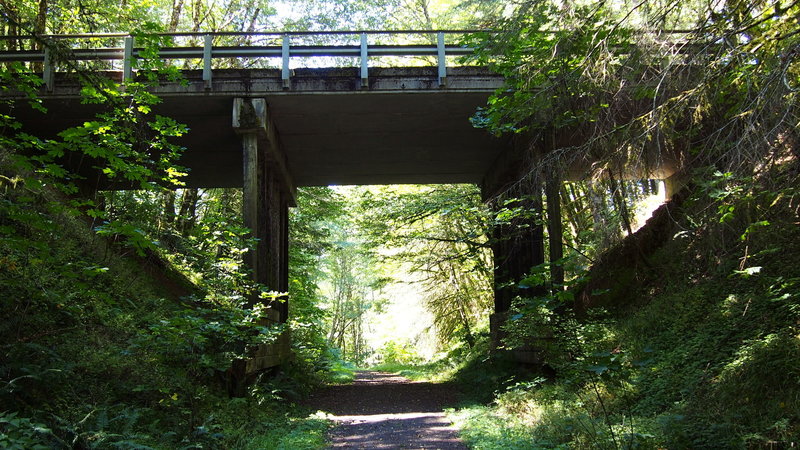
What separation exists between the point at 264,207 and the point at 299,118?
2.13 m

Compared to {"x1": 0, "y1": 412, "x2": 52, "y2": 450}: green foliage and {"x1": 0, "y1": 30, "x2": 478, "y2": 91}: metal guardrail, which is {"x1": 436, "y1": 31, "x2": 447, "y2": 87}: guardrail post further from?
{"x1": 0, "y1": 412, "x2": 52, "y2": 450}: green foliage

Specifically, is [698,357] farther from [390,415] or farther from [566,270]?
[390,415]

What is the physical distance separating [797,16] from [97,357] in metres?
7.84

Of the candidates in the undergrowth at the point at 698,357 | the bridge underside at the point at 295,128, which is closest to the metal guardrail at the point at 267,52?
the bridge underside at the point at 295,128

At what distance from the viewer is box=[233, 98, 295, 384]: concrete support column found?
10.7m

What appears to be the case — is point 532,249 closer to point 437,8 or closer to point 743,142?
point 743,142

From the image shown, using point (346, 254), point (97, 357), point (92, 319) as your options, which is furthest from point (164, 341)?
point (346, 254)

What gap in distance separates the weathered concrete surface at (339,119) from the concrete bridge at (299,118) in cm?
2

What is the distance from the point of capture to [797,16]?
175 inches

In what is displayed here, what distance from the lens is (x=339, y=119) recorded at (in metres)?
12.4

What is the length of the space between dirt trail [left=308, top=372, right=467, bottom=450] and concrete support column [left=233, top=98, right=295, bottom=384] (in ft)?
5.90

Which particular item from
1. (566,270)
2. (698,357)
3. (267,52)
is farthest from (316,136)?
(698,357)

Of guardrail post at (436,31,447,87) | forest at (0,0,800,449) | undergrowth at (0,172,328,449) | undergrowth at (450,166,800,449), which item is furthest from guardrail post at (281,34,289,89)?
undergrowth at (450,166,800,449)

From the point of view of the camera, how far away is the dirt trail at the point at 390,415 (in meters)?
7.59
